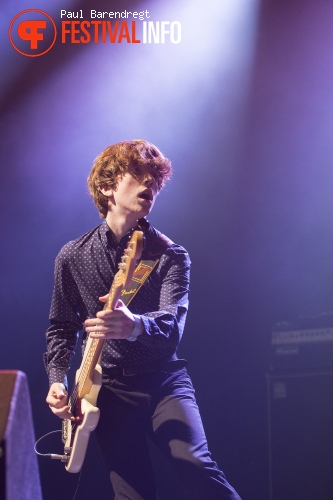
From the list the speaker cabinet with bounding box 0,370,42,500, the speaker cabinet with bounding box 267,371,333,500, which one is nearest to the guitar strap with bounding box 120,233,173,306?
the speaker cabinet with bounding box 0,370,42,500

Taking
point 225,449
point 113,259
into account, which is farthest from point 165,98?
point 225,449

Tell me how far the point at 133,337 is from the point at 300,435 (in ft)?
7.13

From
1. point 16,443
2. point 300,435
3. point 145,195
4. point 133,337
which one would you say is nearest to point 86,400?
point 133,337

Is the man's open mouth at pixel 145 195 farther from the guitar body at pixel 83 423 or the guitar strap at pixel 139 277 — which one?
the guitar body at pixel 83 423

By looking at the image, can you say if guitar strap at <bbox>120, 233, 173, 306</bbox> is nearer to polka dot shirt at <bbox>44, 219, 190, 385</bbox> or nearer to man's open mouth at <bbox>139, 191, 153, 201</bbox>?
polka dot shirt at <bbox>44, 219, 190, 385</bbox>

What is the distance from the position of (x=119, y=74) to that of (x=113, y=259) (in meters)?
2.26

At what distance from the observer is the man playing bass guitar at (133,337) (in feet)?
8.35

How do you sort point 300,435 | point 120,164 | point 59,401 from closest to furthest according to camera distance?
point 59,401 → point 120,164 → point 300,435

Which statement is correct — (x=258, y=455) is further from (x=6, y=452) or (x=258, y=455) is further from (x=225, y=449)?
(x=6, y=452)

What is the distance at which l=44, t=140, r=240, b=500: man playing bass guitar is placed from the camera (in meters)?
2.54

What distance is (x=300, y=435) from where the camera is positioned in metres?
A: 4.22

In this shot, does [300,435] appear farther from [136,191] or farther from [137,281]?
[136,191]

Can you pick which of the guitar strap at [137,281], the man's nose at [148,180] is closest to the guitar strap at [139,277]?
the guitar strap at [137,281]

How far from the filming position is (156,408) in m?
2.78
